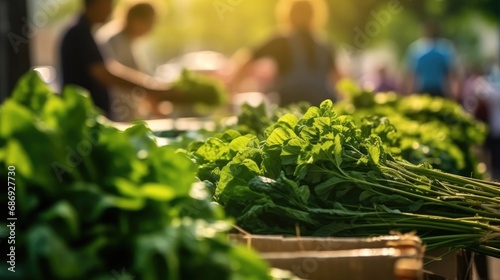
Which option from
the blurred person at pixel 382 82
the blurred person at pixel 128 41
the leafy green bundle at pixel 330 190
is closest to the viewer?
the leafy green bundle at pixel 330 190

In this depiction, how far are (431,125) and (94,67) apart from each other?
313 centimetres

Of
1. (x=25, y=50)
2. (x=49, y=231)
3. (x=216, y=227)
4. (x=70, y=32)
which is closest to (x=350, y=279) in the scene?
(x=216, y=227)

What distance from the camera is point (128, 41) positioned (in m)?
10.2

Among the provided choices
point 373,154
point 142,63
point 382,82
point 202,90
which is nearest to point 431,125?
point 202,90

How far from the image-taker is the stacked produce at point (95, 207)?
2.03 metres

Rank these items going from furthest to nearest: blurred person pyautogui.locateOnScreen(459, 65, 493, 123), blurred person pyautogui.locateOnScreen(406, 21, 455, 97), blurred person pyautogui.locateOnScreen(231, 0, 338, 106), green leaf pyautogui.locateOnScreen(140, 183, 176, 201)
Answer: blurred person pyautogui.locateOnScreen(459, 65, 493, 123)
blurred person pyautogui.locateOnScreen(406, 21, 455, 97)
blurred person pyautogui.locateOnScreen(231, 0, 338, 106)
green leaf pyautogui.locateOnScreen(140, 183, 176, 201)

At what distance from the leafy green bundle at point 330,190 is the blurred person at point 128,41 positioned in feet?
21.3

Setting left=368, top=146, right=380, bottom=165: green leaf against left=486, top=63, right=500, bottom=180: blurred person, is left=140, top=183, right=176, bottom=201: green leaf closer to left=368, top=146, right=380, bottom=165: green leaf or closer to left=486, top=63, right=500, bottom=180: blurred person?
left=368, top=146, right=380, bottom=165: green leaf

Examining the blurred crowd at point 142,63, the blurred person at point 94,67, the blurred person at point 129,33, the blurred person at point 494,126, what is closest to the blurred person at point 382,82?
the blurred person at point 494,126

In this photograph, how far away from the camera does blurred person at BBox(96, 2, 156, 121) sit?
32.9 ft

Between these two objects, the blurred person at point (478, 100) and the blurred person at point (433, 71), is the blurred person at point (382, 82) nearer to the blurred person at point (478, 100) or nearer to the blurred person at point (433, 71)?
the blurred person at point (478, 100)

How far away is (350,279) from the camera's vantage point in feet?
8.70

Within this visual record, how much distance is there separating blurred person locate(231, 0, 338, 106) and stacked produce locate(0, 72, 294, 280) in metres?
7.88

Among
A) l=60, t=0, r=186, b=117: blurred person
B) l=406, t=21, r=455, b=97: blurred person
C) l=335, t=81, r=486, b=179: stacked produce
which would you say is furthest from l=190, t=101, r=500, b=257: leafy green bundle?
l=406, t=21, r=455, b=97: blurred person
